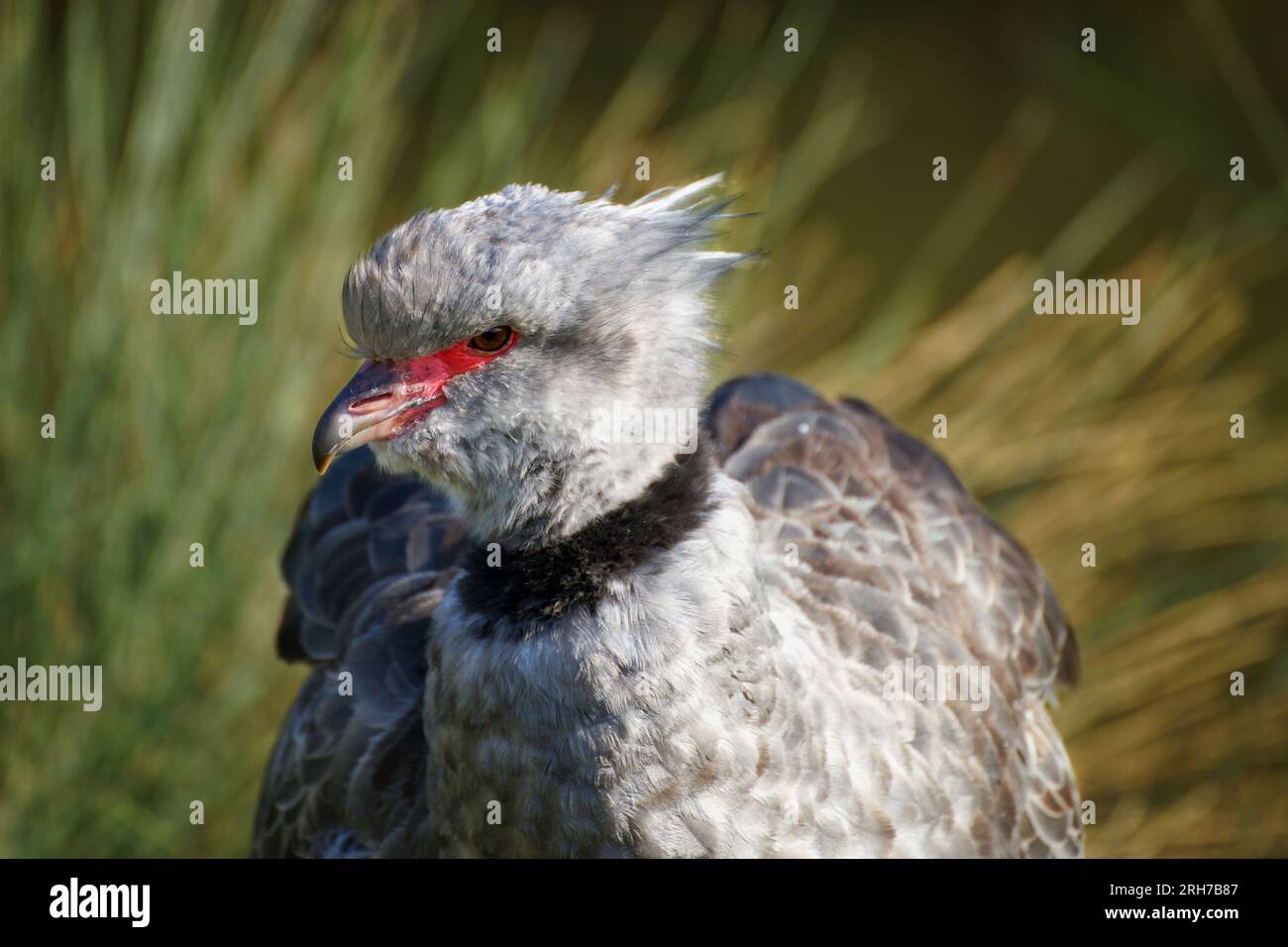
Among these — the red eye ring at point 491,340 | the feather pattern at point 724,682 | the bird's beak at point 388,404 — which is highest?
the red eye ring at point 491,340

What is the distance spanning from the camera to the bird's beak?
182 centimetres

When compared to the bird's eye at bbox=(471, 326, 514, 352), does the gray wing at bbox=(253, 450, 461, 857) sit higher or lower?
lower

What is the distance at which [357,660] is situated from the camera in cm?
234

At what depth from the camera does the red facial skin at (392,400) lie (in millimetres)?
1808

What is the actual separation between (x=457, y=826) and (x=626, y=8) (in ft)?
15.5

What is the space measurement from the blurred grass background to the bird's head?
1.71 feet

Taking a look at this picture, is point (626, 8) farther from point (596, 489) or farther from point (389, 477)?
point (596, 489)

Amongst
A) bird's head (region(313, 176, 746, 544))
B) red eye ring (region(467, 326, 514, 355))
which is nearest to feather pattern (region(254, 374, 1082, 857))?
bird's head (region(313, 176, 746, 544))

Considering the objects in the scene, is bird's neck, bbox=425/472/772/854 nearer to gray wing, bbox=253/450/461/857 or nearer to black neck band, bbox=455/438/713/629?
black neck band, bbox=455/438/713/629

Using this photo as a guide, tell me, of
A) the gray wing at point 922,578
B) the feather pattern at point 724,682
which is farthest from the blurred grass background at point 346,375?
the feather pattern at point 724,682

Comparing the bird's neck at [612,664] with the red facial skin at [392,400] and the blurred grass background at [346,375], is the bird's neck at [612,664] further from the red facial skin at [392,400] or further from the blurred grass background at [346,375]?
the blurred grass background at [346,375]

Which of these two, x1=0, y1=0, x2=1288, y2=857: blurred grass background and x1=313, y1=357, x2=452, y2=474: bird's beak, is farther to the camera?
x1=0, y1=0, x2=1288, y2=857: blurred grass background

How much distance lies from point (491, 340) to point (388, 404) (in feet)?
0.48
